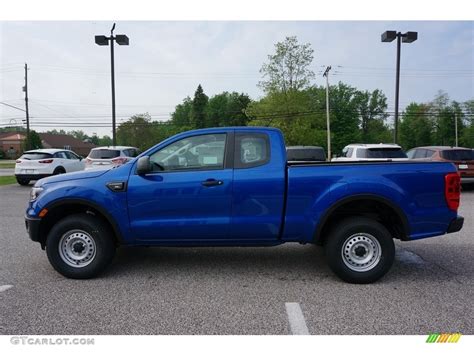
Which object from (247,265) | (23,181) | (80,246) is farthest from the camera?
(23,181)

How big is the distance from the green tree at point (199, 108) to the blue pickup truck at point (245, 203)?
74057 mm

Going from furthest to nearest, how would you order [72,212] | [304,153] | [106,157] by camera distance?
[106,157] → [304,153] → [72,212]

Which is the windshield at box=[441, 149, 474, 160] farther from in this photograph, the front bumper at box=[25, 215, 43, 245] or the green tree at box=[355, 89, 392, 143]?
the green tree at box=[355, 89, 392, 143]

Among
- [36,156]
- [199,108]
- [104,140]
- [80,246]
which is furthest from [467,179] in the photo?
[104,140]

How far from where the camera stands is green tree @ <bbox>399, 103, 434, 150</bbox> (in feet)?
258

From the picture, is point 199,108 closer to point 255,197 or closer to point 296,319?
point 255,197

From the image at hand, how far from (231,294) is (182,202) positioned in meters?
1.17

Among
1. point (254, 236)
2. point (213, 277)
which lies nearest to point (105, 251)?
point (213, 277)

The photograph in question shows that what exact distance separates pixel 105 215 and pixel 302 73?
104 ft

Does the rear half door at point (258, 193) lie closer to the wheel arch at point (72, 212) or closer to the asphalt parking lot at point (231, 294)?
the asphalt parking lot at point (231, 294)

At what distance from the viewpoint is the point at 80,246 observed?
4449mm

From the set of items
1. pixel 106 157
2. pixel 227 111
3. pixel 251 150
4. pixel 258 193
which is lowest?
pixel 258 193

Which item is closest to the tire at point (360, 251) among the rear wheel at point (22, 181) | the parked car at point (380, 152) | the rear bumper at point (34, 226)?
the rear bumper at point (34, 226)

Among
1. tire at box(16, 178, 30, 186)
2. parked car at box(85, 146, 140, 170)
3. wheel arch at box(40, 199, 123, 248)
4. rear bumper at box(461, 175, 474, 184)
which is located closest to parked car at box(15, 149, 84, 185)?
tire at box(16, 178, 30, 186)
